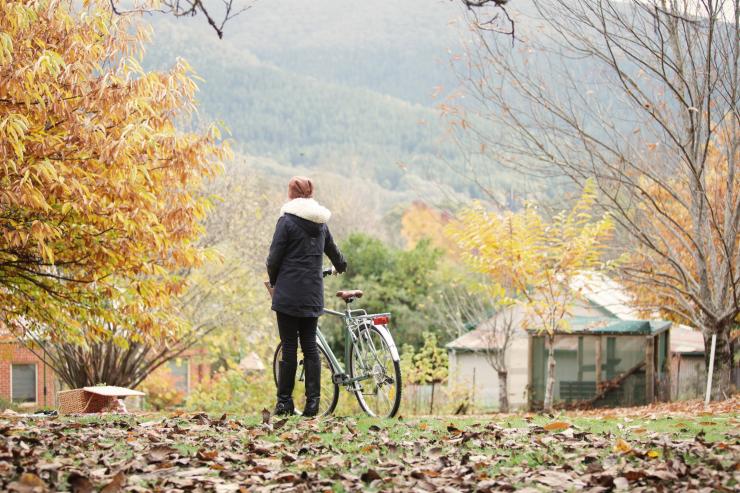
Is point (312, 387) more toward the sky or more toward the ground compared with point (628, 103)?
more toward the ground

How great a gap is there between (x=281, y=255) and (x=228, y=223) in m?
19.1

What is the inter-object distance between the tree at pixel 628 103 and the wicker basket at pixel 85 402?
20.6ft

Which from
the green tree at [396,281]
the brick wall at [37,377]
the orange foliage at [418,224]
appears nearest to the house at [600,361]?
the green tree at [396,281]

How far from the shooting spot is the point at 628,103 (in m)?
14.5

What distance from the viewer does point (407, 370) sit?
74.4 ft

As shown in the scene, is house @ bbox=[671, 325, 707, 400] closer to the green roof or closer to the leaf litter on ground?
the green roof

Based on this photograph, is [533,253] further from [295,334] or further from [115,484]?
[115,484]

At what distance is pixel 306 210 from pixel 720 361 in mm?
9657

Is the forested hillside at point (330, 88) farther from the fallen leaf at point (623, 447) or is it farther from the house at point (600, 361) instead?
the fallen leaf at point (623, 447)

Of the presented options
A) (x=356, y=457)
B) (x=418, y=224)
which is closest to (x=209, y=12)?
(x=356, y=457)

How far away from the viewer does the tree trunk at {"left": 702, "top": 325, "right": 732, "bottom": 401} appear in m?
14.7

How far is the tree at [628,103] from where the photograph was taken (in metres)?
12.3

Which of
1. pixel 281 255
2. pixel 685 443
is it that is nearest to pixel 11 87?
pixel 281 255

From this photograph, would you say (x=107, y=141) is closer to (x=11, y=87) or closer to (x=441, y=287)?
(x=11, y=87)
